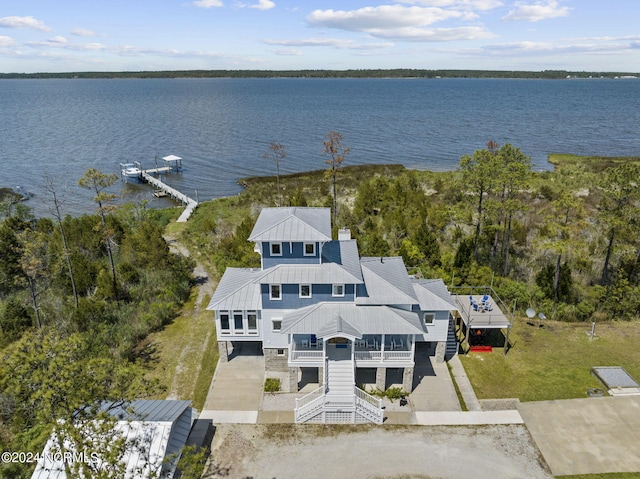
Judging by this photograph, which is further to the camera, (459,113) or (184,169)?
(459,113)

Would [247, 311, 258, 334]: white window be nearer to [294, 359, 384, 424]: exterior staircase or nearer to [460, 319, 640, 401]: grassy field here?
[294, 359, 384, 424]: exterior staircase

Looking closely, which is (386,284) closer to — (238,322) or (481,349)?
(481,349)

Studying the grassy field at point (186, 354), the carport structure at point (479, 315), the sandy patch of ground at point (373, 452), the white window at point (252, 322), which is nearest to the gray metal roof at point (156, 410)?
the sandy patch of ground at point (373, 452)

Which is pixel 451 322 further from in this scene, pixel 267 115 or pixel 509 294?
pixel 267 115

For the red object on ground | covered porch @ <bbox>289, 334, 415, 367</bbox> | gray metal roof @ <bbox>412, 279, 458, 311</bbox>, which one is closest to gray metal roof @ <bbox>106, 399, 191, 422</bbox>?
covered porch @ <bbox>289, 334, 415, 367</bbox>

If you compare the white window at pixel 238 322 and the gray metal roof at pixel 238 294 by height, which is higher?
the gray metal roof at pixel 238 294

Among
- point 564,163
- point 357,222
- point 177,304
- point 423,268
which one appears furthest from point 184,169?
point 564,163

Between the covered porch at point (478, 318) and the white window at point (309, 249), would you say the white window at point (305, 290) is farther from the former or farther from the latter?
the covered porch at point (478, 318)
